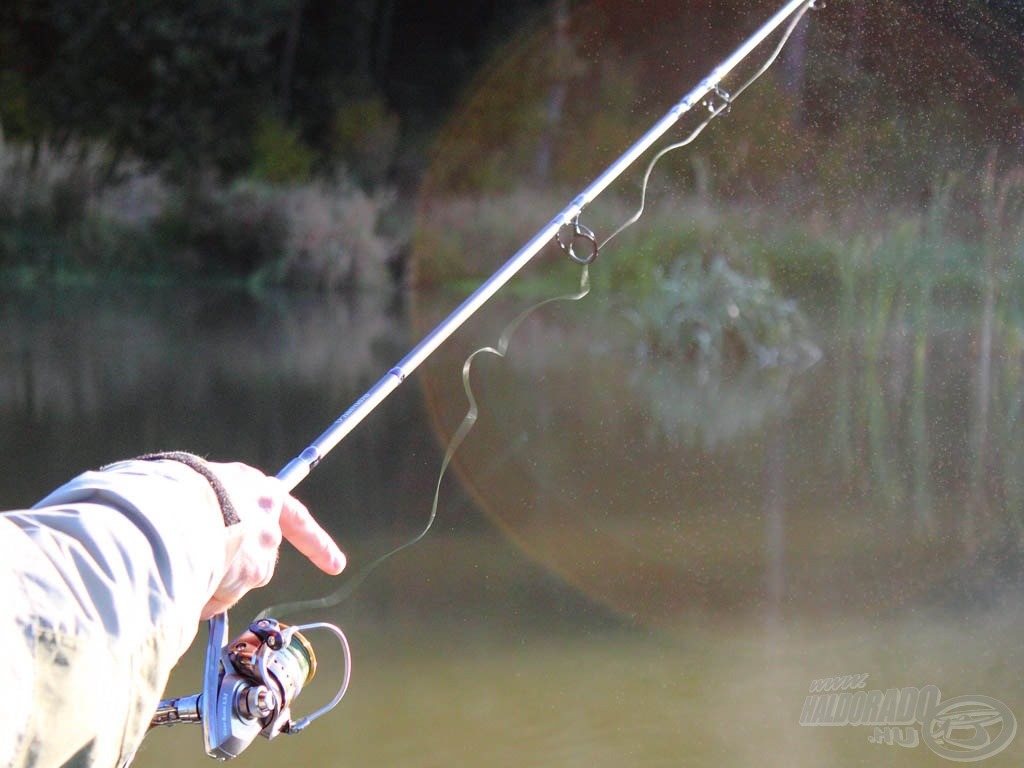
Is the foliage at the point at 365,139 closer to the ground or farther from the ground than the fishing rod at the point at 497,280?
farther from the ground

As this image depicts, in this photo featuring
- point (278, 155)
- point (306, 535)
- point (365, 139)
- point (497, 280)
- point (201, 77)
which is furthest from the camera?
point (201, 77)

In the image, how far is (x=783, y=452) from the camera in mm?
4727

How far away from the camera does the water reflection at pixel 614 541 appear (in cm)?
279

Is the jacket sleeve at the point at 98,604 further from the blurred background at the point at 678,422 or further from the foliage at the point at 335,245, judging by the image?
the foliage at the point at 335,245

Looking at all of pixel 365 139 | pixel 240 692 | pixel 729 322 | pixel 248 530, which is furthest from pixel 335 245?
pixel 248 530

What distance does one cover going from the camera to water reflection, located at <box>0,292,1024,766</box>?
279cm

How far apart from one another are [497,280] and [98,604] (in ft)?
4.10

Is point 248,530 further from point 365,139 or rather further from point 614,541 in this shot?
point 365,139

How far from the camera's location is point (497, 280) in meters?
2.21

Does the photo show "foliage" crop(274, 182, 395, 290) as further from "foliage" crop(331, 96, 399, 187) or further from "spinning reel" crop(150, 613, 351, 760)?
"spinning reel" crop(150, 613, 351, 760)

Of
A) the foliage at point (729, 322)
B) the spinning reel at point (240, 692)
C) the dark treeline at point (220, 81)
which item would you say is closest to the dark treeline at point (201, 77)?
the dark treeline at point (220, 81)

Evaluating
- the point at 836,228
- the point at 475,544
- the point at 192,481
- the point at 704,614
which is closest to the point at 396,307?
the point at 836,228

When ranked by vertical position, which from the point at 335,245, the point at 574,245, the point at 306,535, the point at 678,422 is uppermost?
the point at 335,245

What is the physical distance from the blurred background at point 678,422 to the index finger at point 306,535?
1.19m
